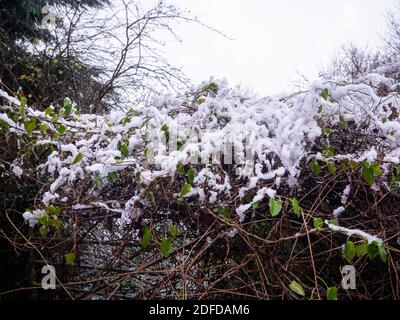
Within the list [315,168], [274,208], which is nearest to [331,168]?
[315,168]

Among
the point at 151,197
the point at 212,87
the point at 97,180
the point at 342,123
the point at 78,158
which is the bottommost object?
the point at 151,197

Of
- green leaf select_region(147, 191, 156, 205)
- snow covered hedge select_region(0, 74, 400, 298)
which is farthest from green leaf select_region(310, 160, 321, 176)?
green leaf select_region(147, 191, 156, 205)

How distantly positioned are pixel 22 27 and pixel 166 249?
19.6 ft

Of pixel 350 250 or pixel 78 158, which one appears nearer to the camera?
pixel 350 250

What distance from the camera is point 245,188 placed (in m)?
1.47

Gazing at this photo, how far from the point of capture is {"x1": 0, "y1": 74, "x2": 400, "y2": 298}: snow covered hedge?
56.2 inches

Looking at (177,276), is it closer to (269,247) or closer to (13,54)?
(269,247)

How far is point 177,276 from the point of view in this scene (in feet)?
4.81

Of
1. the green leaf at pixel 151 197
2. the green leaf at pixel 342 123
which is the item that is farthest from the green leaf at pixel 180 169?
the green leaf at pixel 342 123

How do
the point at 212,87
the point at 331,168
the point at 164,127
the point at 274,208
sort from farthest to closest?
the point at 212,87 → the point at 164,127 → the point at 331,168 → the point at 274,208

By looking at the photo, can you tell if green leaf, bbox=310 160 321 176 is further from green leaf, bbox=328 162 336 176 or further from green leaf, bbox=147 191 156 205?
green leaf, bbox=147 191 156 205

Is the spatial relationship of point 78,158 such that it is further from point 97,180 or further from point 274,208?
point 274,208

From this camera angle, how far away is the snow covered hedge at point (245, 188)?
1.43 m

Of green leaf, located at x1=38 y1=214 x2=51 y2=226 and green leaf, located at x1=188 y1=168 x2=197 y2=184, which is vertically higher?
green leaf, located at x1=188 y1=168 x2=197 y2=184
